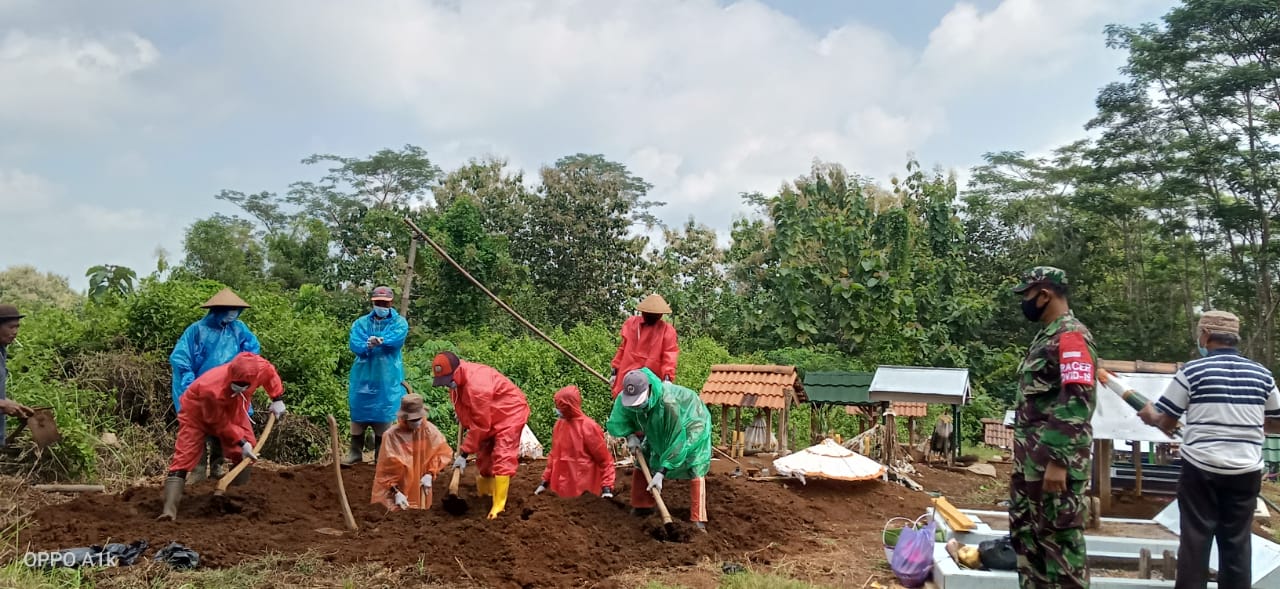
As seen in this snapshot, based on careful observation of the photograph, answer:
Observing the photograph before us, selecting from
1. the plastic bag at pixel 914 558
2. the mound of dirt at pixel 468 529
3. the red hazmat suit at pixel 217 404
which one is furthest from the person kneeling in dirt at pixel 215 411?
the plastic bag at pixel 914 558

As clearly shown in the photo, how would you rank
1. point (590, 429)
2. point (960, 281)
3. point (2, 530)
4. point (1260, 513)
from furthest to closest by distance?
point (960, 281) < point (1260, 513) < point (590, 429) < point (2, 530)

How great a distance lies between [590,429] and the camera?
6355 mm

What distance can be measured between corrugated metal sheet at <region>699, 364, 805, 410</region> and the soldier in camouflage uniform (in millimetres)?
5287

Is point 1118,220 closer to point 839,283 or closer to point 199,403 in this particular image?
point 839,283

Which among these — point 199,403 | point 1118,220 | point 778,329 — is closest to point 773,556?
point 199,403

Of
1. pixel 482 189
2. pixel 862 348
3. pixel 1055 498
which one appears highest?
pixel 482 189

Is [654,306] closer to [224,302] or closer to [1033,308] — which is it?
[224,302]

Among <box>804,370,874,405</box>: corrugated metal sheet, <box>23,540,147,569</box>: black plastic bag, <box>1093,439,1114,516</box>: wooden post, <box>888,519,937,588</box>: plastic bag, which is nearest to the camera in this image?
<box>23,540,147,569</box>: black plastic bag

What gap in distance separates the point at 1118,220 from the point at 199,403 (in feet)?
72.2

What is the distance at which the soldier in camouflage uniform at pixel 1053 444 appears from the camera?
12.4 ft

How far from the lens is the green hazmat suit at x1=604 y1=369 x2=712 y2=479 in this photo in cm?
564

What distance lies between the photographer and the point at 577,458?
6.41 meters

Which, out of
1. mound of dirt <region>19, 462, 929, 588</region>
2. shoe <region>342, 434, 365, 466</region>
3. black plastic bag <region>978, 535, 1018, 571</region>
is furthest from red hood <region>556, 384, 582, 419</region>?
black plastic bag <region>978, 535, 1018, 571</region>

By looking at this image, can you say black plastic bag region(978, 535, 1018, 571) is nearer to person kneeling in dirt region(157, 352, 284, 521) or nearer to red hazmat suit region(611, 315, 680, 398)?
red hazmat suit region(611, 315, 680, 398)
